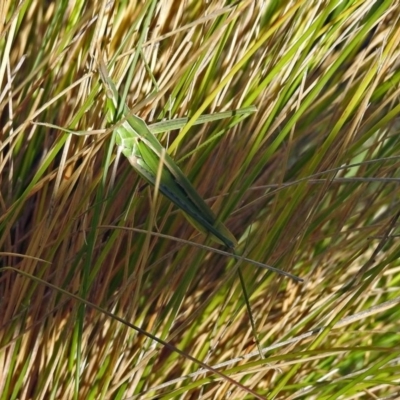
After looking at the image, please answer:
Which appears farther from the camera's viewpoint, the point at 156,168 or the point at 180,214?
the point at 180,214

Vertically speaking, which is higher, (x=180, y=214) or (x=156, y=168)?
(x=156, y=168)

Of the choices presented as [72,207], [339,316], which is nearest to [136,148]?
[72,207]

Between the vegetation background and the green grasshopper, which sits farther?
the vegetation background

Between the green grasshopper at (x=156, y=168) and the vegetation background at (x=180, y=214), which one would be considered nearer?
the green grasshopper at (x=156, y=168)
